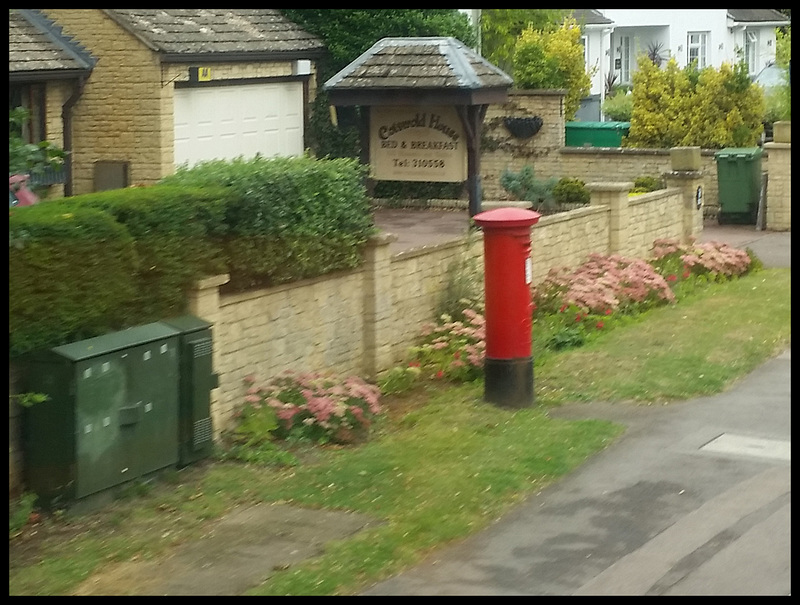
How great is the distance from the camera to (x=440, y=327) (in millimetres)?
11883

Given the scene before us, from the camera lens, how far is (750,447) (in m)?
9.02

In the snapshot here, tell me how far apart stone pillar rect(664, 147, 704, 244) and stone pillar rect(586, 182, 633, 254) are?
2.20 meters

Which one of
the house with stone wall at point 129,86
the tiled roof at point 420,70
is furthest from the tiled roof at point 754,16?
the tiled roof at point 420,70

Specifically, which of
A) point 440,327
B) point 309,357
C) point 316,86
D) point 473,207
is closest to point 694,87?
point 316,86

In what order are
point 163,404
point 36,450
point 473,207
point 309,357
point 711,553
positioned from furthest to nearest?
point 473,207 < point 309,357 < point 163,404 < point 36,450 < point 711,553

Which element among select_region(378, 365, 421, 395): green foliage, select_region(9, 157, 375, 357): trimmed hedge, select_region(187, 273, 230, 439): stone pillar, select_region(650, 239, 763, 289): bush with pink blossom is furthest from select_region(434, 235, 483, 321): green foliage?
select_region(650, 239, 763, 289): bush with pink blossom

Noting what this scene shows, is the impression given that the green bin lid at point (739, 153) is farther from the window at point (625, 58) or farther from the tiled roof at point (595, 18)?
the window at point (625, 58)

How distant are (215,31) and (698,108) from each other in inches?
339

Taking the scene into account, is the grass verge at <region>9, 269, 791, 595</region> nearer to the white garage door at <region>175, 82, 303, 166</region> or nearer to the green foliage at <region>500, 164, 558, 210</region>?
the green foliage at <region>500, 164, 558, 210</region>

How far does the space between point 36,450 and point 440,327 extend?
5067 millimetres

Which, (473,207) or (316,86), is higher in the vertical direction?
(316,86)

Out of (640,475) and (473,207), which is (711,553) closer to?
(640,475)

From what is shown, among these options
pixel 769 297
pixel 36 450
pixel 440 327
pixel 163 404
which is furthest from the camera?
pixel 769 297

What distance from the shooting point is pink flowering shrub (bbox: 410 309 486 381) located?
36.7ft
